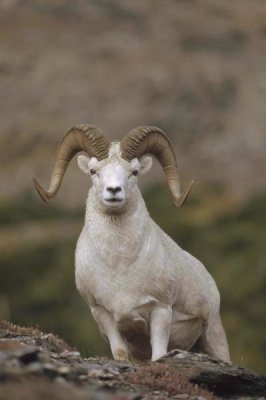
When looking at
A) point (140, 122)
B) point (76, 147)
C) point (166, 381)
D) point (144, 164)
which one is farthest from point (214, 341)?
point (140, 122)

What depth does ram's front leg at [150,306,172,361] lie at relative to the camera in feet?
61.5

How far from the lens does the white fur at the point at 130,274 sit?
18.8 metres

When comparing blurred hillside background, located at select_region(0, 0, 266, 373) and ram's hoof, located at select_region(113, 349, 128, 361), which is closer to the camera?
ram's hoof, located at select_region(113, 349, 128, 361)

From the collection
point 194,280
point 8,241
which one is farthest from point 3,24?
point 194,280

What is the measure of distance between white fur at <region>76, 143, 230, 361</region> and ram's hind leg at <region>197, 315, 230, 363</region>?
0.74 meters

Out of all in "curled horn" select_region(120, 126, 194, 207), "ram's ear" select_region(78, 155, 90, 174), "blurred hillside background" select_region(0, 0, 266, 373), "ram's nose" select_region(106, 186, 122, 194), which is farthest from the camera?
"blurred hillside background" select_region(0, 0, 266, 373)

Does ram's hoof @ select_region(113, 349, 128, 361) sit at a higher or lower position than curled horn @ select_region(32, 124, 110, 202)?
lower

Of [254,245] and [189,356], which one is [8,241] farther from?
[189,356]

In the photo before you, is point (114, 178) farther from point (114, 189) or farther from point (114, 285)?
point (114, 285)

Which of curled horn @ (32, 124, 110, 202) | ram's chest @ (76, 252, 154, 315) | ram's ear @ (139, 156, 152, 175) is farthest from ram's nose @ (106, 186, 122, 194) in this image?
ram's ear @ (139, 156, 152, 175)

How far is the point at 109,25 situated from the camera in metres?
118

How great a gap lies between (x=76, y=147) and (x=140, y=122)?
3280 inches

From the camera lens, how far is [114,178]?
738 inches

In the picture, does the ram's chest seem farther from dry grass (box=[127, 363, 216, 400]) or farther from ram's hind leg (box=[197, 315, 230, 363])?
dry grass (box=[127, 363, 216, 400])
